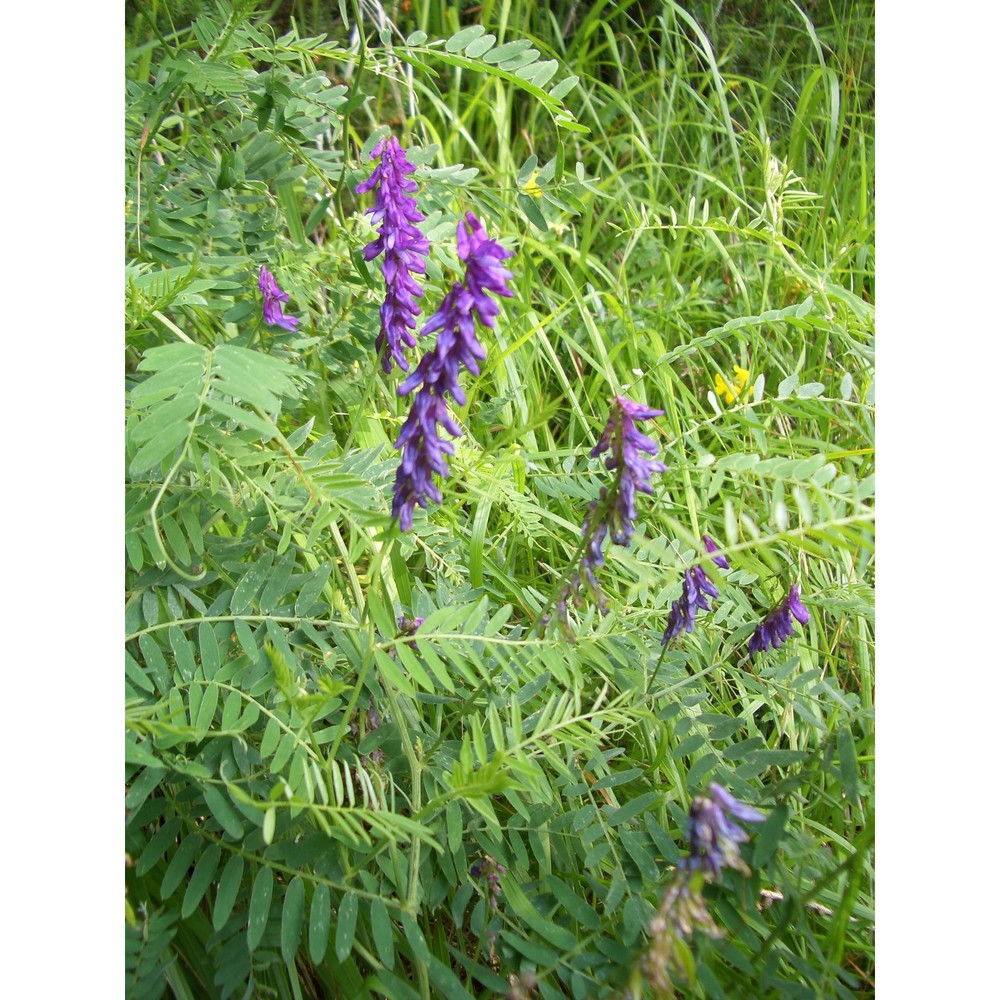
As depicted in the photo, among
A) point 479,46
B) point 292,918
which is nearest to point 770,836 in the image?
point 292,918

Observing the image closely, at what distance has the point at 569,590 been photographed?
72 cm

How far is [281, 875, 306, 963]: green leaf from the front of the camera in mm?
723

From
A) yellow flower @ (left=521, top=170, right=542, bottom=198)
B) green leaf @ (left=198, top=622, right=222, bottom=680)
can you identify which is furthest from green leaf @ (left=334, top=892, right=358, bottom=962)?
yellow flower @ (left=521, top=170, right=542, bottom=198)

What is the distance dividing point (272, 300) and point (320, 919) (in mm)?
608

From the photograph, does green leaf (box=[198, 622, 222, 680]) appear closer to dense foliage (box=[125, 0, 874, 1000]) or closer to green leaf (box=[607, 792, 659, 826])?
dense foliage (box=[125, 0, 874, 1000])

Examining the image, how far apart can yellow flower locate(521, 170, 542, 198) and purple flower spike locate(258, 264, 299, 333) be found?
288mm

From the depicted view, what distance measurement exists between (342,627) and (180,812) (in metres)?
0.21

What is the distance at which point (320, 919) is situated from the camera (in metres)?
0.74

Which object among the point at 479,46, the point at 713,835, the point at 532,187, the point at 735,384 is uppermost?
the point at 479,46

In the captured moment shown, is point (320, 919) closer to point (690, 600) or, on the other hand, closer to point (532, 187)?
point (690, 600)

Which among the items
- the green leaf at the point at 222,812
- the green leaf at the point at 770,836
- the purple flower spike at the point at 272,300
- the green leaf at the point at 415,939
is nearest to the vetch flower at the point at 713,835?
the green leaf at the point at 770,836

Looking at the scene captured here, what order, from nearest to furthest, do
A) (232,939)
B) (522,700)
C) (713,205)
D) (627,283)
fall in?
(232,939) → (522,700) → (627,283) → (713,205)

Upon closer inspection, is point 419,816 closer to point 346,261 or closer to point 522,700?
point 522,700
